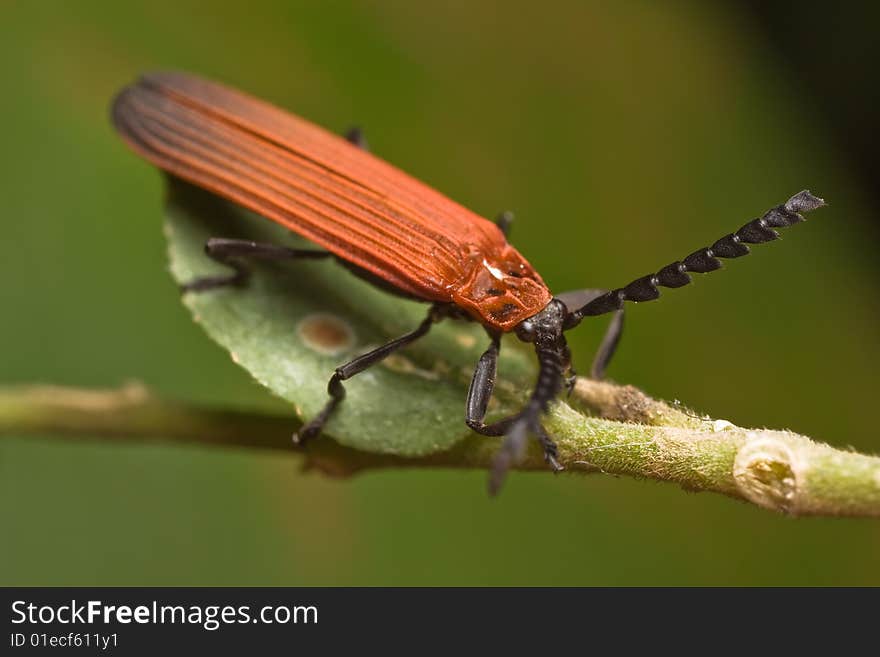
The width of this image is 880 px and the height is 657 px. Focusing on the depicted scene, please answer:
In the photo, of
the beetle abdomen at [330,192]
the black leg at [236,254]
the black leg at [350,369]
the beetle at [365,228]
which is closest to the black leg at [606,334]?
the beetle at [365,228]

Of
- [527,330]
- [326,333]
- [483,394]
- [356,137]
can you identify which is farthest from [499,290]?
[356,137]

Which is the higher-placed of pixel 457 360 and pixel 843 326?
pixel 843 326

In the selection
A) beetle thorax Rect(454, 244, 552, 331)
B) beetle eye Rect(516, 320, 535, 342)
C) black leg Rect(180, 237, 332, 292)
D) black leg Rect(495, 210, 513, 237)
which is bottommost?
beetle eye Rect(516, 320, 535, 342)

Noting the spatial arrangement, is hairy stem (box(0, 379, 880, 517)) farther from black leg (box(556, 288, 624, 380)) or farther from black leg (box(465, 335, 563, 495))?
black leg (box(556, 288, 624, 380))

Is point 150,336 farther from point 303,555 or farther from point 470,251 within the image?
point 470,251

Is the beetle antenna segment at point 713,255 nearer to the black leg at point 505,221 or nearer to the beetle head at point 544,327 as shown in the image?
the beetle head at point 544,327

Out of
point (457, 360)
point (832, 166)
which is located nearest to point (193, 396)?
point (457, 360)

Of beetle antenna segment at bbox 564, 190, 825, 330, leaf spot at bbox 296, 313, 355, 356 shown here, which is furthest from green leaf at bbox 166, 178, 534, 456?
beetle antenna segment at bbox 564, 190, 825, 330
